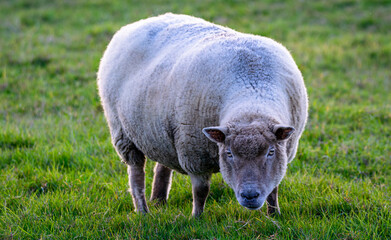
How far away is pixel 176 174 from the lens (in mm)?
5215

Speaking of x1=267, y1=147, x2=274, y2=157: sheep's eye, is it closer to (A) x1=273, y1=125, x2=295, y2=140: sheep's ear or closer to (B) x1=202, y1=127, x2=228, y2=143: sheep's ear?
(A) x1=273, y1=125, x2=295, y2=140: sheep's ear

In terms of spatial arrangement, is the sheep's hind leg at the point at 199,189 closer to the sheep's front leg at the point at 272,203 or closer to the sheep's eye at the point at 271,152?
the sheep's front leg at the point at 272,203

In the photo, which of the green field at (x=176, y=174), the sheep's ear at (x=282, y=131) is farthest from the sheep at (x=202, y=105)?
the green field at (x=176, y=174)

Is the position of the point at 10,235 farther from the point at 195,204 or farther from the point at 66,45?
the point at 66,45

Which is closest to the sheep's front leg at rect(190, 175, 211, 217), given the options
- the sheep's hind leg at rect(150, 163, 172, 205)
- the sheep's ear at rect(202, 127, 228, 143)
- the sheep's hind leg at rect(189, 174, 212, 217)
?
the sheep's hind leg at rect(189, 174, 212, 217)

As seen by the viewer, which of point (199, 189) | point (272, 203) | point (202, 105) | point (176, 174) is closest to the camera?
point (202, 105)

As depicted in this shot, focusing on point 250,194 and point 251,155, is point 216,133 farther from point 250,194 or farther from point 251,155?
point 250,194

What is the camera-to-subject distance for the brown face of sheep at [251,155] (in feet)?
10.2

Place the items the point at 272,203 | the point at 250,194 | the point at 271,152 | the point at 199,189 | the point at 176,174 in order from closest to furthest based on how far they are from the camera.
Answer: the point at 250,194, the point at 271,152, the point at 199,189, the point at 272,203, the point at 176,174

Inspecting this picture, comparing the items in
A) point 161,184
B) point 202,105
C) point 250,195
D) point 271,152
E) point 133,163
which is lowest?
point 161,184

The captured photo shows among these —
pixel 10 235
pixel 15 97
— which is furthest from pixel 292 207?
pixel 15 97

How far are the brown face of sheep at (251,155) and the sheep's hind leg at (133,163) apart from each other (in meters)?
1.53

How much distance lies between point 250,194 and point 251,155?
258mm

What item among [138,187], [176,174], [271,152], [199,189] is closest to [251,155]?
[271,152]
